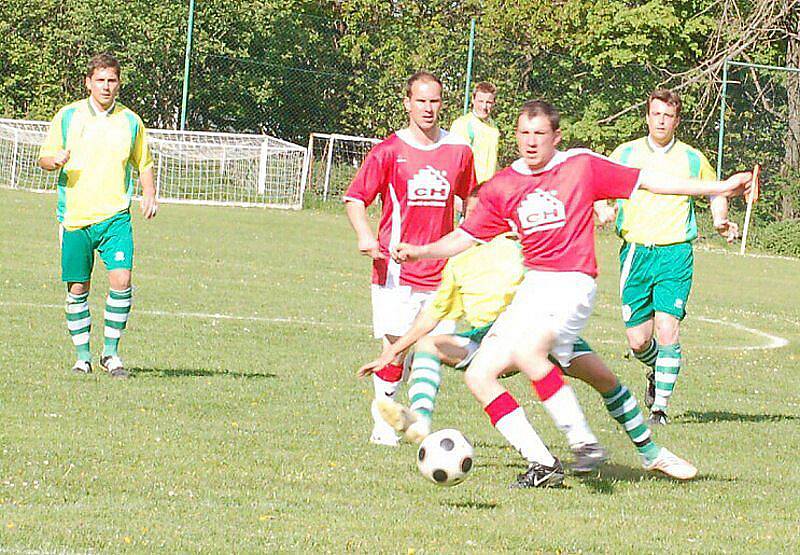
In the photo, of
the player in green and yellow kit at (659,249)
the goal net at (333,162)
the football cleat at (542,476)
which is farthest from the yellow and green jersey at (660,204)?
the goal net at (333,162)

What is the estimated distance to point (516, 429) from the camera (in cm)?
665

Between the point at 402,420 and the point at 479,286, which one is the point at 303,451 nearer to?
the point at 402,420

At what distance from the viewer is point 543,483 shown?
6.66 metres

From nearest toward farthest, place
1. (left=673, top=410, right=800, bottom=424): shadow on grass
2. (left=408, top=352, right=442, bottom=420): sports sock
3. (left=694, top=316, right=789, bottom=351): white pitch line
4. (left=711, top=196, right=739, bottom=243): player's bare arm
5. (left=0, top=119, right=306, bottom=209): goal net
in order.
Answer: (left=408, top=352, right=442, bottom=420): sports sock → (left=711, top=196, right=739, bottom=243): player's bare arm → (left=673, top=410, right=800, bottom=424): shadow on grass → (left=694, top=316, right=789, bottom=351): white pitch line → (left=0, top=119, right=306, bottom=209): goal net

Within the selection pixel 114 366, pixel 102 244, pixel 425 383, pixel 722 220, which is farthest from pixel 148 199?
pixel 722 220

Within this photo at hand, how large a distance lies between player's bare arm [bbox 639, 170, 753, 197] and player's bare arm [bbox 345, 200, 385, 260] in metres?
1.70

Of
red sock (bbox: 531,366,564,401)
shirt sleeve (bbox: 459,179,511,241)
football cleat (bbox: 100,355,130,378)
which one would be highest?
shirt sleeve (bbox: 459,179,511,241)

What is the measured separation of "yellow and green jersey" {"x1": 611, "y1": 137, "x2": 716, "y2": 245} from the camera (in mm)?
9531

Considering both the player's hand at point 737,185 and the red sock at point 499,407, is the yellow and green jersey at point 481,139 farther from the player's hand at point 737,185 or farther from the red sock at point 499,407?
the red sock at point 499,407

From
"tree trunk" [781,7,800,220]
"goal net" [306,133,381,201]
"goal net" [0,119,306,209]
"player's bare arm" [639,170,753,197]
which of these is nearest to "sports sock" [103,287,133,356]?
"player's bare arm" [639,170,753,197]

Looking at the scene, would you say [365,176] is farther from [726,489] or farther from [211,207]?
[211,207]

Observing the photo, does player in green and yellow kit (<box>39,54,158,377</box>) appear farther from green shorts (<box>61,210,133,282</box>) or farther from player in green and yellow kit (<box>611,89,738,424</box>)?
player in green and yellow kit (<box>611,89,738,424</box>)

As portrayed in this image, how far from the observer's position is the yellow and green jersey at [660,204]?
375 inches

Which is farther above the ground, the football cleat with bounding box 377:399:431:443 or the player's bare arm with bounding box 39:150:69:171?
the player's bare arm with bounding box 39:150:69:171
